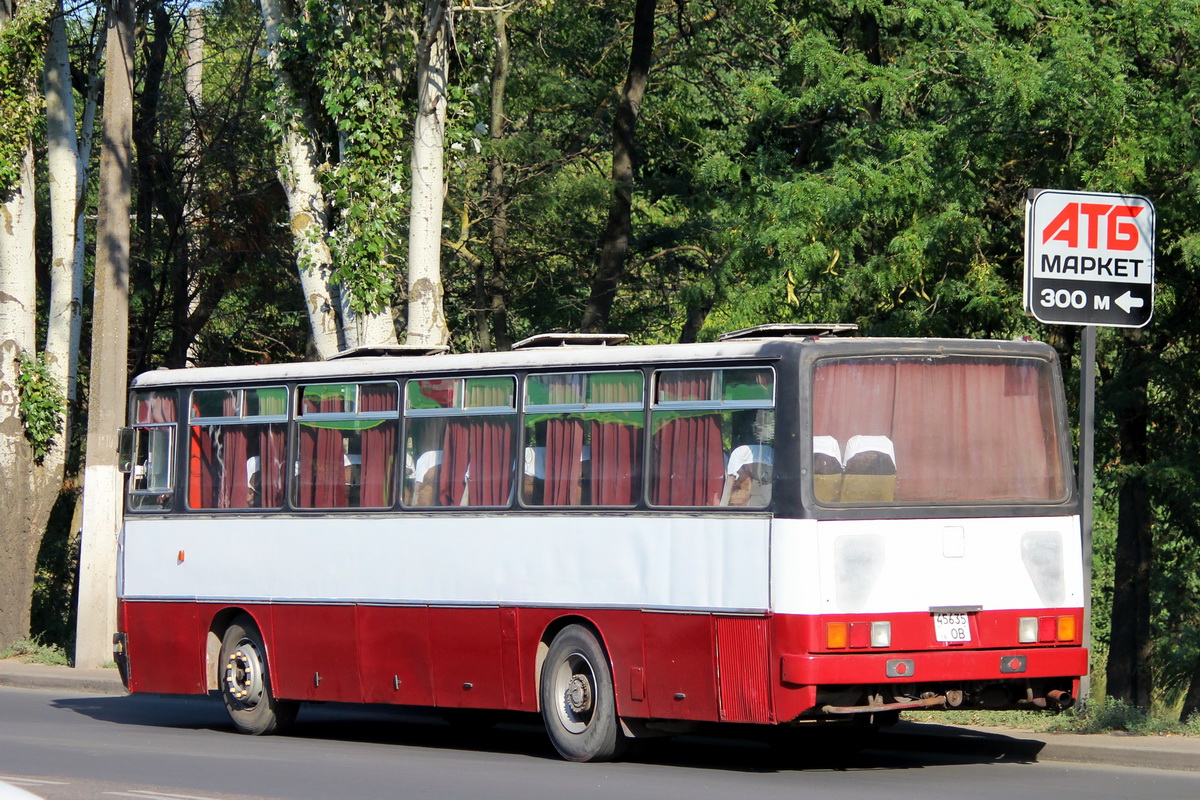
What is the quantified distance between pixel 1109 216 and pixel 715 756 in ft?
15.9

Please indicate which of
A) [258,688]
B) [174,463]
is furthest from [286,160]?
[258,688]

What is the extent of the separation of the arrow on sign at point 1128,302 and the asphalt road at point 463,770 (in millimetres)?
3258

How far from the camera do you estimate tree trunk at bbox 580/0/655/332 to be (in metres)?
26.6

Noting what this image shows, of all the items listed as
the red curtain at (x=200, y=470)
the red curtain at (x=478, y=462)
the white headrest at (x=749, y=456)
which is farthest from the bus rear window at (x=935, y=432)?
the red curtain at (x=200, y=470)

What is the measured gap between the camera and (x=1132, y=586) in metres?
23.5

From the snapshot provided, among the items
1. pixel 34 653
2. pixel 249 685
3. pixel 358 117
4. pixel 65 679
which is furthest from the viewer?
pixel 34 653

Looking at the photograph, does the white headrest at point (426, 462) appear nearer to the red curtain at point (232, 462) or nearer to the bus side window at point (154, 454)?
the red curtain at point (232, 462)

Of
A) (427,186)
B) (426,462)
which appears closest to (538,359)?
(426,462)

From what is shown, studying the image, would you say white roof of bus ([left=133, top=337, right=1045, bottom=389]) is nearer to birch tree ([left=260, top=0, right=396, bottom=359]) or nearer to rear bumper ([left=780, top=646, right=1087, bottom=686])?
rear bumper ([left=780, top=646, right=1087, bottom=686])

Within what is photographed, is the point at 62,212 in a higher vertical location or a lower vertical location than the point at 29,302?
higher

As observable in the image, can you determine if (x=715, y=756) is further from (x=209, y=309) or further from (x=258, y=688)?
(x=209, y=309)

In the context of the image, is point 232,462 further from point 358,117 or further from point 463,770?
point 358,117

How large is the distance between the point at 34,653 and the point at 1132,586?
14.3 metres

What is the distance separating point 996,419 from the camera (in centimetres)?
1191
